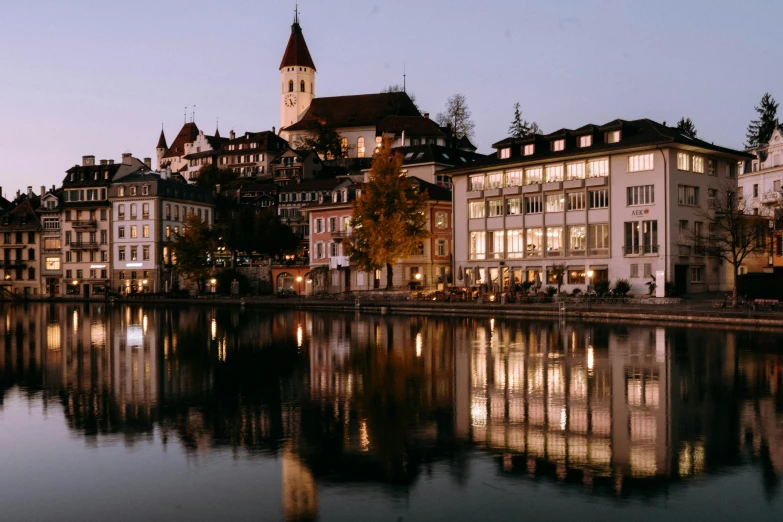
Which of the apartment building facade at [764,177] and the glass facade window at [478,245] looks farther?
the apartment building facade at [764,177]

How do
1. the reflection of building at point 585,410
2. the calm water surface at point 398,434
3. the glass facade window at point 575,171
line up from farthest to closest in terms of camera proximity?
the glass facade window at point 575,171, the reflection of building at point 585,410, the calm water surface at point 398,434

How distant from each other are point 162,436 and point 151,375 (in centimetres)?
1010

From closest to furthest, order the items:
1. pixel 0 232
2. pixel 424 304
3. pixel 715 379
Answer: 1. pixel 715 379
2. pixel 424 304
3. pixel 0 232

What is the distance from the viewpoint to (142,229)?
102812 millimetres

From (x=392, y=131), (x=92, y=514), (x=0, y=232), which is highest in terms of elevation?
(x=392, y=131)

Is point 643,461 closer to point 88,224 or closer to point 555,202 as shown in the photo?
point 555,202

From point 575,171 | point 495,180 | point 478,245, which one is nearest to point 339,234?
point 478,245

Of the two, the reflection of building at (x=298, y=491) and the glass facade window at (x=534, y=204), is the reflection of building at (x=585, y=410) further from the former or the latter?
the glass facade window at (x=534, y=204)

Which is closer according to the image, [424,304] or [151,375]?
[151,375]

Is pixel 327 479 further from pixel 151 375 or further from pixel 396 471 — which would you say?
pixel 151 375

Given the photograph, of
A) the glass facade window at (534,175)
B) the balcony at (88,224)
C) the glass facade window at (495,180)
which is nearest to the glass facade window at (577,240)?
the glass facade window at (534,175)

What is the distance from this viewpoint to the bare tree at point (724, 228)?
185 feet

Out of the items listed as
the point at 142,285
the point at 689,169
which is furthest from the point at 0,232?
the point at 689,169

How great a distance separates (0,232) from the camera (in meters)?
111
